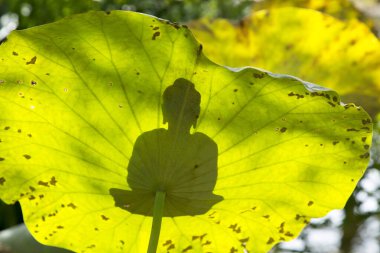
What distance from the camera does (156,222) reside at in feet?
2.00

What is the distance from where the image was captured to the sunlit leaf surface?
0.94 metres

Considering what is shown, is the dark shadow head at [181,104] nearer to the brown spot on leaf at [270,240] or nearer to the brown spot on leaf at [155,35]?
the brown spot on leaf at [155,35]

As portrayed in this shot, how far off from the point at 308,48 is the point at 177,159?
A: 44cm

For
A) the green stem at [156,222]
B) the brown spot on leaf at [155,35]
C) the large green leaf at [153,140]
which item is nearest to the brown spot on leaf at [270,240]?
the large green leaf at [153,140]

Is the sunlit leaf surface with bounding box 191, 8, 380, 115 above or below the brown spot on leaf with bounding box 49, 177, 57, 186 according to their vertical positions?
above

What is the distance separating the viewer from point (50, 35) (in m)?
0.58

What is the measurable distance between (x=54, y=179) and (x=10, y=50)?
134 mm

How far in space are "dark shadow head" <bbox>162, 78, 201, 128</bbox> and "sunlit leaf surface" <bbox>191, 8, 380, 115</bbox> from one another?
371mm

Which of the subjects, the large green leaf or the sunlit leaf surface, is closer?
the large green leaf

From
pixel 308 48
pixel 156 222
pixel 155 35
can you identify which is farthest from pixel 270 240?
pixel 308 48

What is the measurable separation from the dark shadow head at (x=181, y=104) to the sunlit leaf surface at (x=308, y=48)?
0.37 meters

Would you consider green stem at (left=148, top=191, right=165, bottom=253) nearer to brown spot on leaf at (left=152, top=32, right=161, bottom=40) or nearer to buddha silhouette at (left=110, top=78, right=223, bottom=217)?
buddha silhouette at (left=110, top=78, right=223, bottom=217)

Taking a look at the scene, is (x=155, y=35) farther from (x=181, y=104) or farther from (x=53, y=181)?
(x=53, y=181)

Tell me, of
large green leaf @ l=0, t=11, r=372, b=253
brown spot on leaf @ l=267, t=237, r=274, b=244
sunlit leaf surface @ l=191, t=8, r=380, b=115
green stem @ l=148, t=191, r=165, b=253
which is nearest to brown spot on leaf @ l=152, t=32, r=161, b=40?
large green leaf @ l=0, t=11, r=372, b=253
